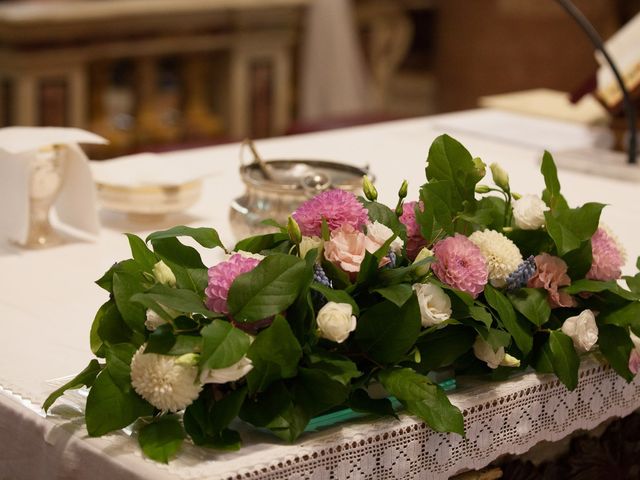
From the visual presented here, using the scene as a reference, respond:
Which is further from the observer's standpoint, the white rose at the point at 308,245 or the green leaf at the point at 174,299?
the white rose at the point at 308,245

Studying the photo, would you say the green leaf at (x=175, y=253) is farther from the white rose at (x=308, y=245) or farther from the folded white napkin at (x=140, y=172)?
the folded white napkin at (x=140, y=172)

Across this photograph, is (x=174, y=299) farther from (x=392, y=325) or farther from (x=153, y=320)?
(x=392, y=325)

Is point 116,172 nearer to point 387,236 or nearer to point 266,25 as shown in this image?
point 387,236

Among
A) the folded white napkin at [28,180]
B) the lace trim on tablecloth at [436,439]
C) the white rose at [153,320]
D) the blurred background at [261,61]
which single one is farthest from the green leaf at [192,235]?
the blurred background at [261,61]

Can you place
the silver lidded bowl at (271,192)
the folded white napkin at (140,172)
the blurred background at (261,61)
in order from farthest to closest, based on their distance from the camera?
the blurred background at (261,61) < the folded white napkin at (140,172) < the silver lidded bowl at (271,192)

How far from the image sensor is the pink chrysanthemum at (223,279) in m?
1.30

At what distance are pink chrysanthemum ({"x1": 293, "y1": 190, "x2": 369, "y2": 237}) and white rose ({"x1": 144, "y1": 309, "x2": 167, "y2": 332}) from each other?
219 millimetres

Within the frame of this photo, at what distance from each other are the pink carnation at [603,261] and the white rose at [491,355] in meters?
0.17

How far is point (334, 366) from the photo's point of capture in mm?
1317

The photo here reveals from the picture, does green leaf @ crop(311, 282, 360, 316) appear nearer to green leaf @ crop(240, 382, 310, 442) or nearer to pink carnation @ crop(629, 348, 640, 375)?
green leaf @ crop(240, 382, 310, 442)

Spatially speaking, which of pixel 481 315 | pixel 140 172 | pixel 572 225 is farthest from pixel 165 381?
pixel 140 172

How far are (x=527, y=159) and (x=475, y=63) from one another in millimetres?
3397

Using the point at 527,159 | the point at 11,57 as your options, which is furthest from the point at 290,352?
the point at 11,57

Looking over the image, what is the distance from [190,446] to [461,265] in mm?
354
